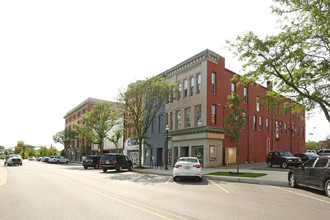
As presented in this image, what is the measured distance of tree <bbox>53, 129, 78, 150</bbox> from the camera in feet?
232

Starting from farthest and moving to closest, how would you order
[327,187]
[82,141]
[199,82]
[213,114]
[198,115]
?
1. [82,141]
2. [199,82]
3. [198,115]
4. [213,114]
5. [327,187]

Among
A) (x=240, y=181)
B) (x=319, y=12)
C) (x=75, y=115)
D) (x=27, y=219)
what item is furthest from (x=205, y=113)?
(x=75, y=115)

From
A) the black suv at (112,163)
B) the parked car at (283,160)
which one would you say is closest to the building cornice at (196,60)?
the parked car at (283,160)

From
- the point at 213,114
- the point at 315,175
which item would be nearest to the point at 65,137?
the point at 213,114

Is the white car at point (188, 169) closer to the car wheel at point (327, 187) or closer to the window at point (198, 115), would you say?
the car wheel at point (327, 187)

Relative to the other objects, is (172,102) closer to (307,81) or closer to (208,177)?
(208,177)

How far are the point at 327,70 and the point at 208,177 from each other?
10774 mm

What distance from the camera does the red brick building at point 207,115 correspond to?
28359mm

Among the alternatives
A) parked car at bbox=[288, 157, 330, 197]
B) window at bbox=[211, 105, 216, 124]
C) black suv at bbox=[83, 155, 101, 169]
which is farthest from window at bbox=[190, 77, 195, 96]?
parked car at bbox=[288, 157, 330, 197]

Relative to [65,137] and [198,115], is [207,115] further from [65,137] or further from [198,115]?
[65,137]

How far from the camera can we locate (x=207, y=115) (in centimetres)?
2806

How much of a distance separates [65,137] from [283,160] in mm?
59837

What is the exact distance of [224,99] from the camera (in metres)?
30.5

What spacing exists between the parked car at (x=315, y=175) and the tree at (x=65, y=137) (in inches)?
2568
